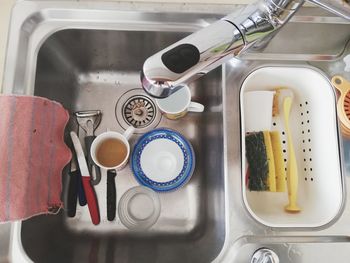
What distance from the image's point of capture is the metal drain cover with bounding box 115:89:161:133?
863 millimetres

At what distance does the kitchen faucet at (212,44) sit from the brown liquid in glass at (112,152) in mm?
334

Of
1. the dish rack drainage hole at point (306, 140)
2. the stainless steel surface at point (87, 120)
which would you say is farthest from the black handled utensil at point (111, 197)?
the dish rack drainage hole at point (306, 140)

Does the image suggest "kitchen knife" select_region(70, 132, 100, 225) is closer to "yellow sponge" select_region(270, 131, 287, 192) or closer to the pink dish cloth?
the pink dish cloth

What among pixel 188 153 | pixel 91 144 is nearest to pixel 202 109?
pixel 188 153

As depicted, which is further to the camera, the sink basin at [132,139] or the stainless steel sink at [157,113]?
the sink basin at [132,139]

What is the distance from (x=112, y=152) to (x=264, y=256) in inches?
16.3

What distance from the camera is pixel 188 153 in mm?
805

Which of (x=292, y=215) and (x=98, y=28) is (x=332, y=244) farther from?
(x=98, y=28)

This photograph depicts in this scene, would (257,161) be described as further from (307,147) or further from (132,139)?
(132,139)

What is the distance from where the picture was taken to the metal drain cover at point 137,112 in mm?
863

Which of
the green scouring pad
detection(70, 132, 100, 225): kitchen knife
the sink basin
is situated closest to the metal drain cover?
the sink basin

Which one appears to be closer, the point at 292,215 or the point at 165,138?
the point at 292,215

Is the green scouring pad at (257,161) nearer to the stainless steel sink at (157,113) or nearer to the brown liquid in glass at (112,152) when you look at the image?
the stainless steel sink at (157,113)

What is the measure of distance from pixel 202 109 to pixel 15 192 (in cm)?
44
